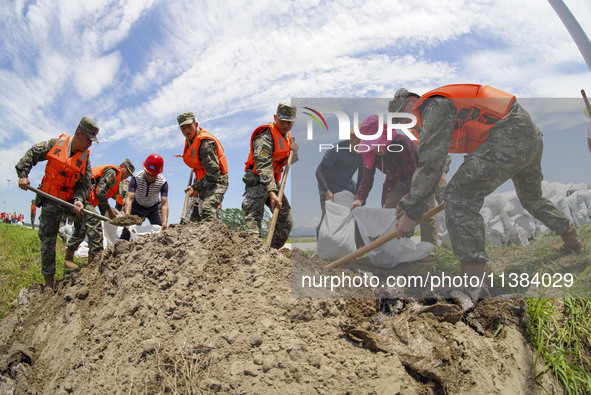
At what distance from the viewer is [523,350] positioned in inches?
93.9

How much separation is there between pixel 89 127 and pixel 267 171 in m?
2.34

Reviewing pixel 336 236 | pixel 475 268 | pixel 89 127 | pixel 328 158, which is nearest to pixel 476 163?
pixel 475 268

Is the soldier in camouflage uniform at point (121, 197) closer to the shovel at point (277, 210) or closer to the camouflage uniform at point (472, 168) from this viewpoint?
the shovel at point (277, 210)

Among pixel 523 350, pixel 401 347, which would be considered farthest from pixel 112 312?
pixel 523 350

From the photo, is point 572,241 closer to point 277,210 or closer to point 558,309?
point 558,309

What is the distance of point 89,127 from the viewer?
4809mm

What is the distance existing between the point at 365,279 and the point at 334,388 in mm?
1154

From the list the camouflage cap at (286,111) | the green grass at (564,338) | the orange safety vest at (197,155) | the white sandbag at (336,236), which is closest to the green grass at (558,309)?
the green grass at (564,338)

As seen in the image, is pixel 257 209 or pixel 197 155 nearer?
pixel 257 209

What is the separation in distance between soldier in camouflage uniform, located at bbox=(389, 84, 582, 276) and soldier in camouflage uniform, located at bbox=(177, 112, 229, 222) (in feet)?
8.53

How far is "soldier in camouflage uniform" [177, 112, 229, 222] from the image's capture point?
16.1ft

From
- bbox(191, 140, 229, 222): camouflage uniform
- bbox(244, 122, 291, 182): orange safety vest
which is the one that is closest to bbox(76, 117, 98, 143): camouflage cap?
bbox(191, 140, 229, 222): camouflage uniform

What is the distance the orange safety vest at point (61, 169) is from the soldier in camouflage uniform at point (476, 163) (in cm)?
396

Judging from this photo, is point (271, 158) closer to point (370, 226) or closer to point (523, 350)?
point (370, 226)
